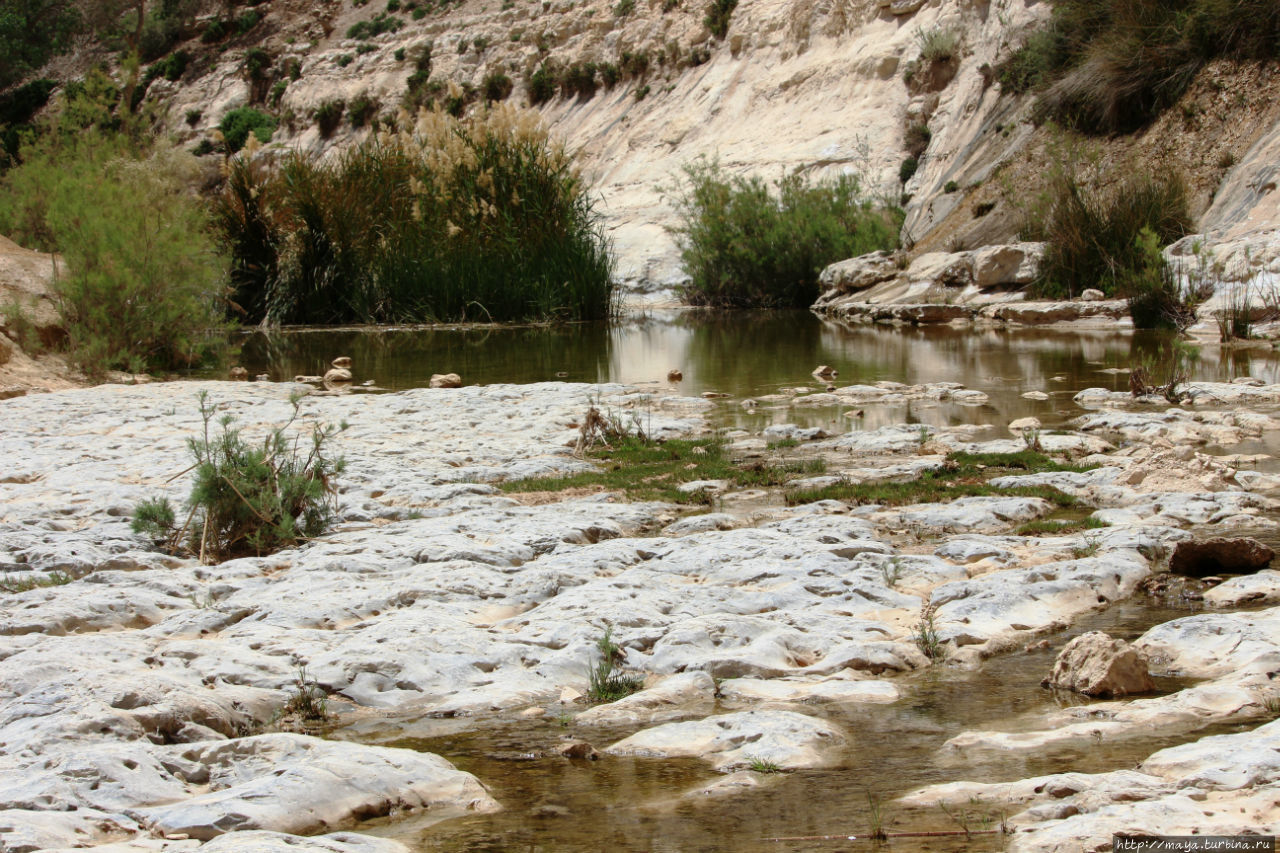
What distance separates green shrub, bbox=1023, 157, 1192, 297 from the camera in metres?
16.0

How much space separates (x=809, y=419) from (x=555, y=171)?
1039 cm

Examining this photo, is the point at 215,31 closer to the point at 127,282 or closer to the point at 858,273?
the point at 858,273

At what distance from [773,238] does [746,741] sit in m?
19.2

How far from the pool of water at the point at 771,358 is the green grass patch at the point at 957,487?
1.44 meters

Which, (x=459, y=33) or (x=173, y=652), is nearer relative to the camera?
(x=173, y=652)

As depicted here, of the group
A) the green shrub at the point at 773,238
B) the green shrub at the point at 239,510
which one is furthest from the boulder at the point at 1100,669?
the green shrub at the point at 773,238

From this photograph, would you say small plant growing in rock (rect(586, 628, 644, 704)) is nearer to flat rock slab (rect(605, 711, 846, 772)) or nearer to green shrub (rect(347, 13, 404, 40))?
flat rock slab (rect(605, 711, 846, 772))

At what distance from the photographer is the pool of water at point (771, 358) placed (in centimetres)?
876

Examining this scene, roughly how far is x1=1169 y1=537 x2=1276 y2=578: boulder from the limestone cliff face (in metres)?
11.5

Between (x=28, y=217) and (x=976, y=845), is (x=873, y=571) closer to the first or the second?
(x=976, y=845)

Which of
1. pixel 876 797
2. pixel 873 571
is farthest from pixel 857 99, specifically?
pixel 876 797

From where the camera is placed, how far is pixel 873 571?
4.29 m

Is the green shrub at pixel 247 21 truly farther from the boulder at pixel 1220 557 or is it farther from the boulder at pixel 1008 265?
the boulder at pixel 1220 557

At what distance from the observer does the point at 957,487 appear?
5.75m
